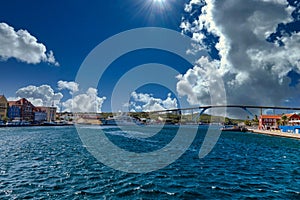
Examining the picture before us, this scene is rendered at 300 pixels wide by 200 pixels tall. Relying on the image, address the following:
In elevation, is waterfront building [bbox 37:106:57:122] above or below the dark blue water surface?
above

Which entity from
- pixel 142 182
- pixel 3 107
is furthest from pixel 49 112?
pixel 142 182

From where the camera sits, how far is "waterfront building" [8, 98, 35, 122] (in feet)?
395

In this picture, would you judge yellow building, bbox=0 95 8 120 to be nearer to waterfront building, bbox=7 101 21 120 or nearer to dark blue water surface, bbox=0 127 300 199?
waterfront building, bbox=7 101 21 120

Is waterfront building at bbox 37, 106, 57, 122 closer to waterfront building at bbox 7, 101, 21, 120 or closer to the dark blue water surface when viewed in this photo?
waterfront building at bbox 7, 101, 21, 120

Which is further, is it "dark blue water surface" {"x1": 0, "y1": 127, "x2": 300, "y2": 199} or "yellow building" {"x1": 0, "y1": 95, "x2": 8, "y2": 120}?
"yellow building" {"x1": 0, "y1": 95, "x2": 8, "y2": 120}

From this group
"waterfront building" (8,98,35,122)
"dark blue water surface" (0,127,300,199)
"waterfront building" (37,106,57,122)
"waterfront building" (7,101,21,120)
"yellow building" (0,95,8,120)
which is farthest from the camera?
"waterfront building" (37,106,57,122)

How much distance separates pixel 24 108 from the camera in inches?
4867

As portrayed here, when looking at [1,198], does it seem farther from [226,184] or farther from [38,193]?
[226,184]

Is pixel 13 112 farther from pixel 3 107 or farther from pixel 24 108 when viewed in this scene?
pixel 3 107

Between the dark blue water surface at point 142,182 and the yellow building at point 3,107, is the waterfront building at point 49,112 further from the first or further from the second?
the dark blue water surface at point 142,182

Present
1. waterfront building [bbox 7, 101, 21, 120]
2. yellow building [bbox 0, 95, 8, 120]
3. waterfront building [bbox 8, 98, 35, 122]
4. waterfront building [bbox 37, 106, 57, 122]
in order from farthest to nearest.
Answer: waterfront building [bbox 37, 106, 57, 122] → waterfront building [bbox 8, 98, 35, 122] → waterfront building [bbox 7, 101, 21, 120] → yellow building [bbox 0, 95, 8, 120]

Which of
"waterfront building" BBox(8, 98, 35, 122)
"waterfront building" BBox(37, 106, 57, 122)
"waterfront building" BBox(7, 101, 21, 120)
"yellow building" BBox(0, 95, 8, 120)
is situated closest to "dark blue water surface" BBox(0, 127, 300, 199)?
"yellow building" BBox(0, 95, 8, 120)

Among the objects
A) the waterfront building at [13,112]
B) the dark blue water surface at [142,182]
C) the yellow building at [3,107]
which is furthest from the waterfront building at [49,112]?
the dark blue water surface at [142,182]

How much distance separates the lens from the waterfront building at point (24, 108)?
12025 cm
